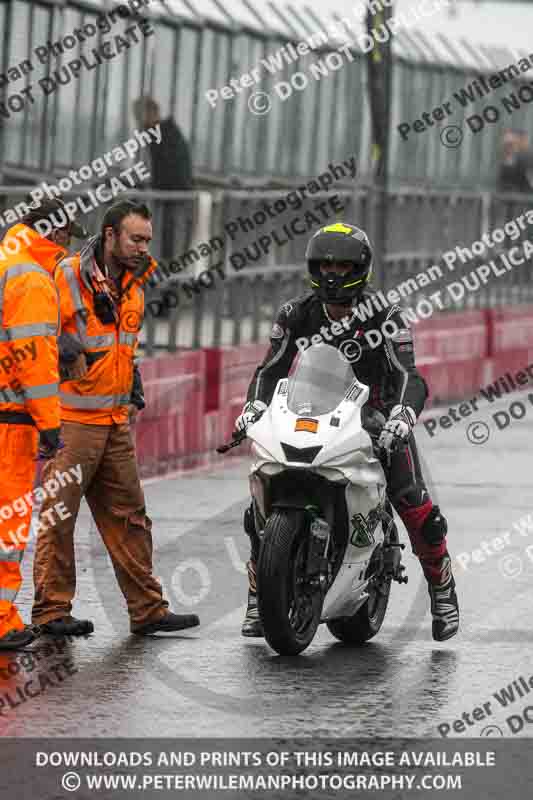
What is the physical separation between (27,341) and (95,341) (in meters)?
0.58

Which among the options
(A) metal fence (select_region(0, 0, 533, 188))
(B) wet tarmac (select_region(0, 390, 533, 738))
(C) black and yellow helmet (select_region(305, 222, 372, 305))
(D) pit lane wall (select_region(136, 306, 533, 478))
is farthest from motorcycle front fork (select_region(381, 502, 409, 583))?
(A) metal fence (select_region(0, 0, 533, 188))

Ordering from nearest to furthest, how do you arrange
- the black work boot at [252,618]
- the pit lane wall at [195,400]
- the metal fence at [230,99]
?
the black work boot at [252,618] < the pit lane wall at [195,400] < the metal fence at [230,99]

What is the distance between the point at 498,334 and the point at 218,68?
4267 millimetres

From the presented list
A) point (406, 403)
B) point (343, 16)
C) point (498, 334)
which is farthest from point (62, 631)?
point (343, 16)

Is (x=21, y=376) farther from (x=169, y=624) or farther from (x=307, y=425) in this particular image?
(x=169, y=624)

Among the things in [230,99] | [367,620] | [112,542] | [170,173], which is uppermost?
[230,99]

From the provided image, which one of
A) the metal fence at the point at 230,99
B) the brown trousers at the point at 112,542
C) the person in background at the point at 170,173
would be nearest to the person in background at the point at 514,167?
the metal fence at the point at 230,99

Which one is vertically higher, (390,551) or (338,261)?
(338,261)

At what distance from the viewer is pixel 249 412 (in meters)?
8.85

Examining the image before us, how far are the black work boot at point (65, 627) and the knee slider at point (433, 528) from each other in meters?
1.47

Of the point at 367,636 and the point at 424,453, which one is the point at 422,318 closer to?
the point at 424,453

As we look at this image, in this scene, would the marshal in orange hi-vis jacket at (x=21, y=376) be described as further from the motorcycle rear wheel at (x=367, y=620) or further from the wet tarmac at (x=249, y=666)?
the motorcycle rear wheel at (x=367, y=620)

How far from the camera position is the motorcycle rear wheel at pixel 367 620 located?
9117 mm

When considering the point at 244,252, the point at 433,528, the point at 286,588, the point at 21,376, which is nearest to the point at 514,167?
the point at 244,252
